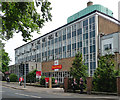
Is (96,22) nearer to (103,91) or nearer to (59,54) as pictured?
(59,54)

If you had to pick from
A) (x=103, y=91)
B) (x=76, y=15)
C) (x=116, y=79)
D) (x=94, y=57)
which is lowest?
(x=103, y=91)

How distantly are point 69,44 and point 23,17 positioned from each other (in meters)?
39.7

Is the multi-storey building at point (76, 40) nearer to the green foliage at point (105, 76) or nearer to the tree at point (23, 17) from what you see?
the green foliage at point (105, 76)

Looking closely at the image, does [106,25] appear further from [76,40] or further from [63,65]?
[63,65]

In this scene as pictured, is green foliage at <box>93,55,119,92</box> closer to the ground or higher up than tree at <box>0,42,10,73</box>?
closer to the ground

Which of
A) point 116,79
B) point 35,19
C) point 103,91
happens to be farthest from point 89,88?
point 35,19

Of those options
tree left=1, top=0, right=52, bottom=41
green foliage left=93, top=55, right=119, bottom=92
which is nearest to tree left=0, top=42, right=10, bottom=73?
tree left=1, top=0, right=52, bottom=41

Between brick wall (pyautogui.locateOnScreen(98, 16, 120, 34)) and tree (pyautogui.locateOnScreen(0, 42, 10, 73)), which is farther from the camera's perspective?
brick wall (pyautogui.locateOnScreen(98, 16, 120, 34))

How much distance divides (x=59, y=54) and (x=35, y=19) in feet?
143

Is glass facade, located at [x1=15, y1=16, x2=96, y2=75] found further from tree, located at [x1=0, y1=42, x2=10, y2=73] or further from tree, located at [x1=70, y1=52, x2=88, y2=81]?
tree, located at [x1=70, y1=52, x2=88, y2=81]

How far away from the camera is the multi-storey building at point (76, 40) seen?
134 feet

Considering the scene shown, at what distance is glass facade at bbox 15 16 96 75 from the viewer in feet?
136

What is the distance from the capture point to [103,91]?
18.6 meters

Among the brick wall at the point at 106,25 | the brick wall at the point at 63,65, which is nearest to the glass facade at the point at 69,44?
the brick wall at the point at 106,25
